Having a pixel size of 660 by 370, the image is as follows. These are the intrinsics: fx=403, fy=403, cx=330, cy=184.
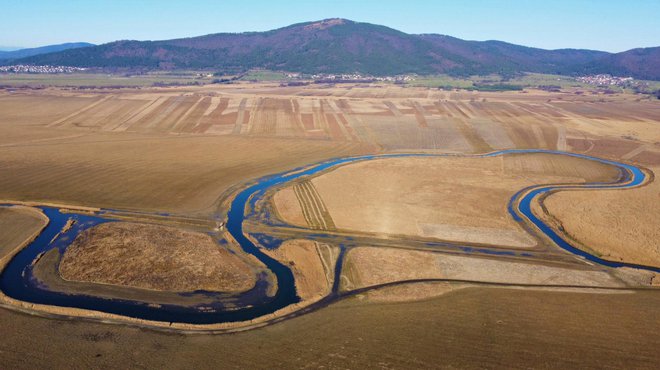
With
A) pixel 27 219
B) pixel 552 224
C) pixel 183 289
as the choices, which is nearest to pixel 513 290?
pixel 552 224

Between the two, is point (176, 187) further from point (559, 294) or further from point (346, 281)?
point (559, 294)

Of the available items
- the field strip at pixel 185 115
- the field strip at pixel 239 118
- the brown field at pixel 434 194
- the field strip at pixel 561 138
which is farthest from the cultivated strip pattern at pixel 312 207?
the field strip at pixel 561 138

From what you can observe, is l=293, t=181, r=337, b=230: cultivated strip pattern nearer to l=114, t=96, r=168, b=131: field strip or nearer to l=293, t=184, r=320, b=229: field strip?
l=293, t=184, r=320, b=229: field strip

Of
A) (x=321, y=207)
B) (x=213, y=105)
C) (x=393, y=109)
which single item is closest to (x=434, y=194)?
(x=321, y=207)

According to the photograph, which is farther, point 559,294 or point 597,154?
point 597,154

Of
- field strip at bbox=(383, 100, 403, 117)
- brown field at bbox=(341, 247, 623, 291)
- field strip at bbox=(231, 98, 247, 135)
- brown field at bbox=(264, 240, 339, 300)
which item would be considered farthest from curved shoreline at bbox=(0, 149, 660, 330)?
field strip at bbox=(383, 100, 403, 117)

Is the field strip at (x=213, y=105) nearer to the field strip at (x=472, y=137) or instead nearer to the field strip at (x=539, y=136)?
the field strip at (x=472, y=137)

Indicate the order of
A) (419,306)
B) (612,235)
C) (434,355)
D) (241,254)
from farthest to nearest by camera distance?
(612,235) < (241,254) < (419,306) < (434,355)
